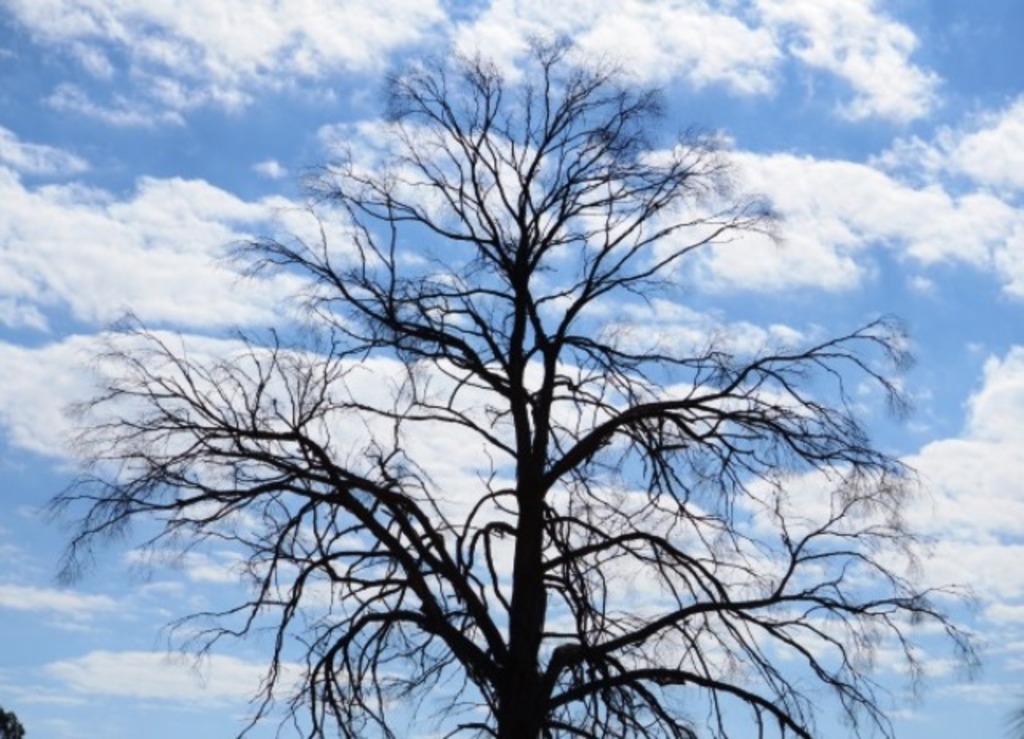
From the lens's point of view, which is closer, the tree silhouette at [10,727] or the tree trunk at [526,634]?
the tree trunk at [526,634]

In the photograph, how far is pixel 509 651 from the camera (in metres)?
16.2

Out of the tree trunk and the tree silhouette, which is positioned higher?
the tree silhouette

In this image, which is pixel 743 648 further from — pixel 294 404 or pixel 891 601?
pixel 294 404

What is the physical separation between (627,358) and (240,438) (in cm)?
433

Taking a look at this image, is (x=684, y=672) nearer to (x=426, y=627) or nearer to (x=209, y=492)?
(x=426, y=627)

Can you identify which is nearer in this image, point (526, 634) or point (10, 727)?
point (526, 634)

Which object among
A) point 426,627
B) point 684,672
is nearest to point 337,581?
point 426,627

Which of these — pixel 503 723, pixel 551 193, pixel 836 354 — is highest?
pixel 551 193

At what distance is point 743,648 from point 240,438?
5.64 metres

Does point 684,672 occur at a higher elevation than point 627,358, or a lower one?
lower

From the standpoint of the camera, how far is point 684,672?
52.2ft

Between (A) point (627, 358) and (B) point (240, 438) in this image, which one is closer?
(B) point (240, 438)

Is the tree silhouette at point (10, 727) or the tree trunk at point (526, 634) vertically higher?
A: the tree silhouette at point (10, 727)

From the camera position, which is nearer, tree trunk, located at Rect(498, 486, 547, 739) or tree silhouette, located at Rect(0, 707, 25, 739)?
tree trunk, located at Rect(498, 486, 547, 739)
